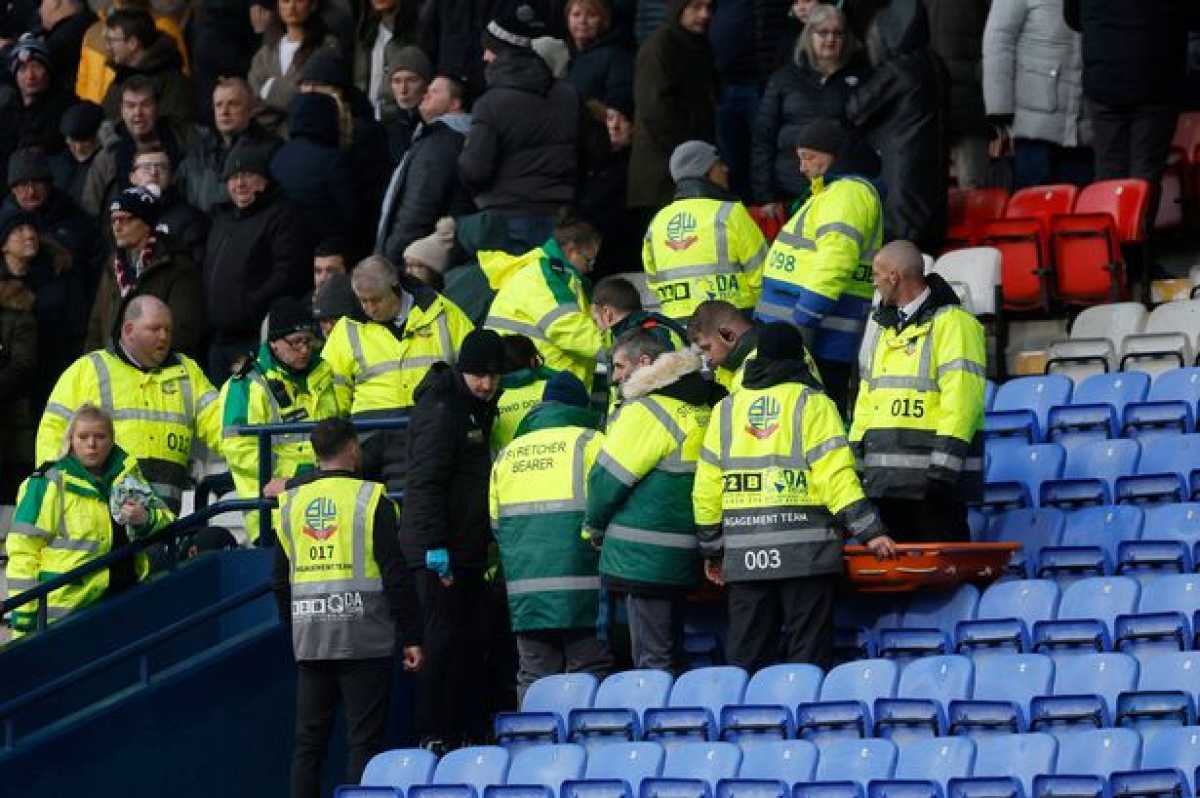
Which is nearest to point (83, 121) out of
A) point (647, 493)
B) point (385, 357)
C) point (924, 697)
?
point (385, 357)

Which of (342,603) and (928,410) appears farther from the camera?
(928,410)

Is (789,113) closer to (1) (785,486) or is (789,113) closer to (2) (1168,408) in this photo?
(2) (1168,408)

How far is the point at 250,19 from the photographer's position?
66.5ft

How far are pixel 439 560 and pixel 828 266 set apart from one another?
2.30m

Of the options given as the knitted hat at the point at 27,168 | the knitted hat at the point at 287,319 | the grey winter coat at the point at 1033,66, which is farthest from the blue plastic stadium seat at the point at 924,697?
the knitted hat at the point at 27,168

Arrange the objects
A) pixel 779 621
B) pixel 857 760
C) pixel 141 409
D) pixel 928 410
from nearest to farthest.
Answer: pixel 857 760
pixel 779 621
pixel 928 410
pixel 141 409

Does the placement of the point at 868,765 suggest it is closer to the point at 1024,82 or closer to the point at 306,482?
the point at 306,482

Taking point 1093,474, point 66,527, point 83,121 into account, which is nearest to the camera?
point 1093,474

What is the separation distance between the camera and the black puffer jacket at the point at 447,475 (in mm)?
13648

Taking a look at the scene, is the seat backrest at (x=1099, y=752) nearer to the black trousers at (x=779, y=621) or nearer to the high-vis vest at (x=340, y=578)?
the black trousers at (x=779, y=621)

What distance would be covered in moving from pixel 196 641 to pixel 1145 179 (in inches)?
211

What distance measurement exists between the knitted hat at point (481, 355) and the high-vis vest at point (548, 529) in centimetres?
48

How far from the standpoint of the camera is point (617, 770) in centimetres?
1211

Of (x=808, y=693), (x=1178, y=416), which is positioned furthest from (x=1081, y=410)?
(x=808, y=693)
